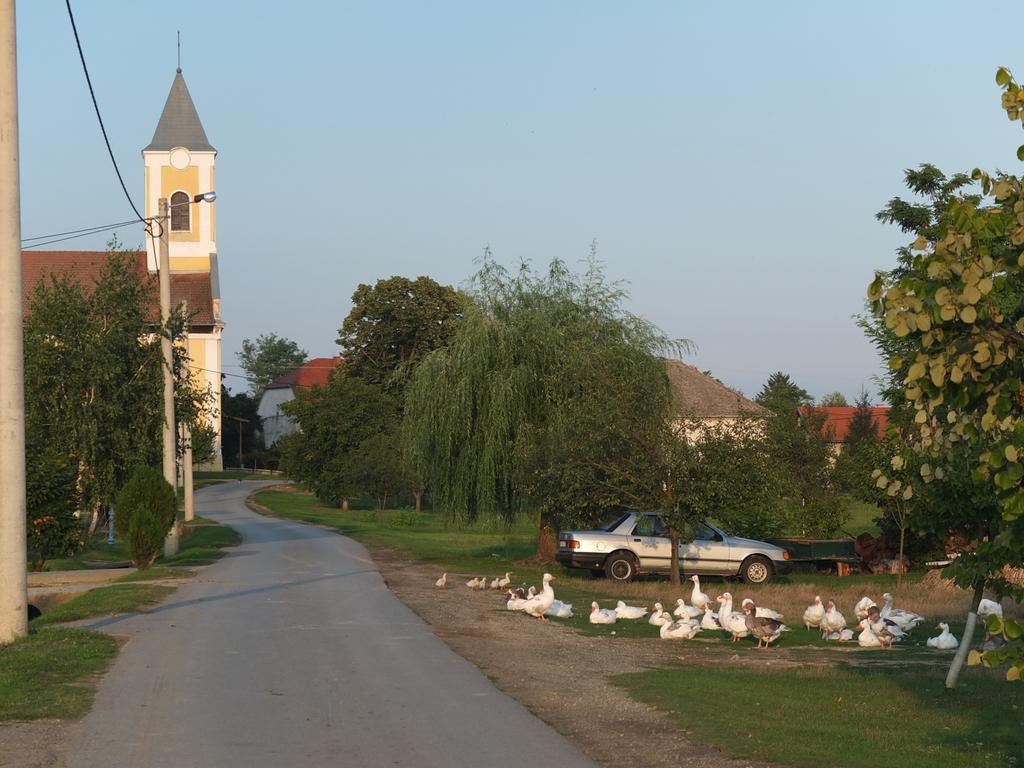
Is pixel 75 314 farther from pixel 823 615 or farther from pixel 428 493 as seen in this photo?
pixel 823 615

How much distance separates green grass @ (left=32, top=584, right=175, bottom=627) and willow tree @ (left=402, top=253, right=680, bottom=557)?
28.8 feet

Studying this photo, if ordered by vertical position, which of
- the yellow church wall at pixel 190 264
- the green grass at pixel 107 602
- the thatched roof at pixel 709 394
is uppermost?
the yellow church wall at pixel 190 264

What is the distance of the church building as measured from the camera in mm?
77438

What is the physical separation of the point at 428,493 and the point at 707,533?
24.0 ft

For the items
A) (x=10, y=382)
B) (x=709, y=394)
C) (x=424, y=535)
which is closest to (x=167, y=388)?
(x=10, y=382)

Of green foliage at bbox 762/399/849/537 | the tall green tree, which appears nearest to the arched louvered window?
green foliage at bbox 762/399/849/537

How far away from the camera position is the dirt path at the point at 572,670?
8.73m

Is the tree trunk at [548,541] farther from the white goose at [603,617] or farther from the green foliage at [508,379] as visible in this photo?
the white goose at [603,617]

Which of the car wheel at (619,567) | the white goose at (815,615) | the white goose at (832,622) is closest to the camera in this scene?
the white goose at (832,622)

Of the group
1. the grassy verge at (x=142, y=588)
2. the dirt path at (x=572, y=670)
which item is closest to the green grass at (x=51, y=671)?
the grassy verge at (x=142, y=588)

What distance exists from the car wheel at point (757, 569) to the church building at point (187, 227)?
54.7 meters

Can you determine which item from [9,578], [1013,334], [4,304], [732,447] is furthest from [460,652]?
[732,447]

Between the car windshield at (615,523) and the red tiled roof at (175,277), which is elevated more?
the red tiled roof at (175,277)

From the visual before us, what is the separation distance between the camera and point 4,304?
44.9ft
